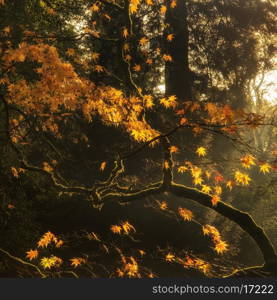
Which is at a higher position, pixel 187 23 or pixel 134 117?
pixel 187 23

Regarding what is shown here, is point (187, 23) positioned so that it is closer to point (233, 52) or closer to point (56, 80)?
point (233, 52)

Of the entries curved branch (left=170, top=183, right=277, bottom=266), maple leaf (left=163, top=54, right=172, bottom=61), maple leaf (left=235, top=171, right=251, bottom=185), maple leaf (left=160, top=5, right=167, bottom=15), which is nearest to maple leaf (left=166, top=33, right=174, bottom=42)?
maple leaf (left=163, top=54, right=172, bottom=61)

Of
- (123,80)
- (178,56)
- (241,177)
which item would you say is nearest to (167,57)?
(178,56)

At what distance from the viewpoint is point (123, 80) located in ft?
34.0

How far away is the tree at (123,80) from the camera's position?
7717 mm

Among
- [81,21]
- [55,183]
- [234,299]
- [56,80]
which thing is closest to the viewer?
[234,299]

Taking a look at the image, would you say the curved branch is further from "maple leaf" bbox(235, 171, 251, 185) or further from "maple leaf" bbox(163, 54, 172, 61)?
"maple leaf" bbox(163, 54, 172, 61)

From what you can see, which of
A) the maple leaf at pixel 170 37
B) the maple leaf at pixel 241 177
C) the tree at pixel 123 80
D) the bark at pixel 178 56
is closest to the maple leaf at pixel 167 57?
the tree at pixel 123 80

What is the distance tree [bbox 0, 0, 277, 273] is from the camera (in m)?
7.72

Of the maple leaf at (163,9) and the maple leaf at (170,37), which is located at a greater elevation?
the maple leaf at (163,9)

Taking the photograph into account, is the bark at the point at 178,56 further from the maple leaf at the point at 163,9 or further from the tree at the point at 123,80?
the maple leaf at the point at 163,9

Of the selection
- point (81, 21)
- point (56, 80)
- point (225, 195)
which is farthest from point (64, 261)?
point (81, 21)

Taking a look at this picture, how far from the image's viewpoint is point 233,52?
13.6 meters

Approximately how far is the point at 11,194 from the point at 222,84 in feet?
31.0
